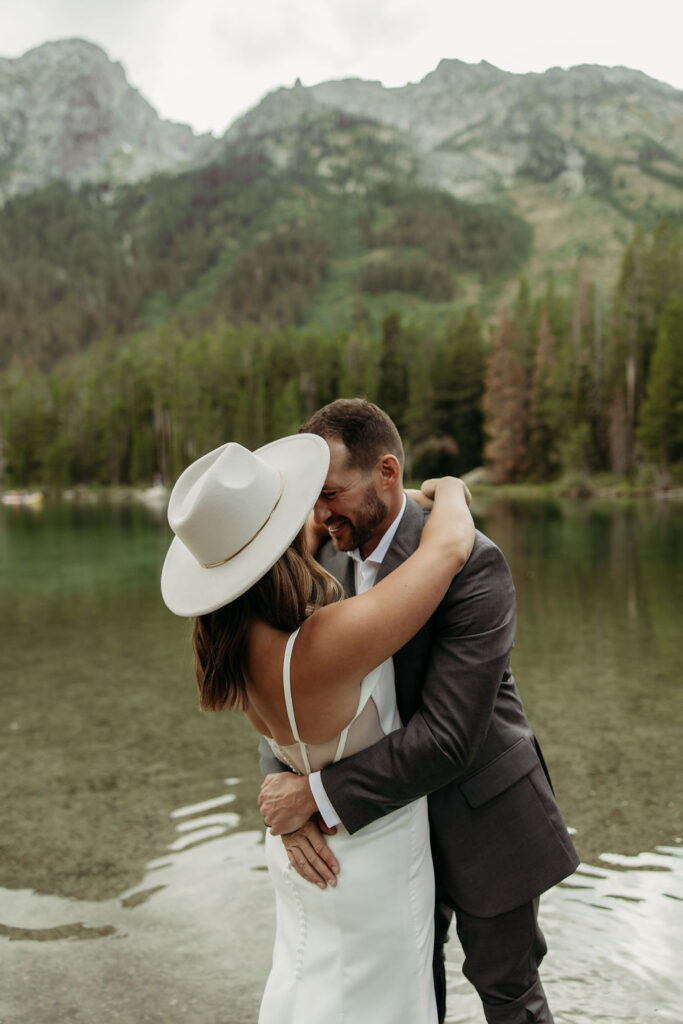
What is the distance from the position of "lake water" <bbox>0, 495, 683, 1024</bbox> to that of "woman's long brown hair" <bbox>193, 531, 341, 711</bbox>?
80.3 inches

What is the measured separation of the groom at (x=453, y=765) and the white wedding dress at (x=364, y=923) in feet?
0.21

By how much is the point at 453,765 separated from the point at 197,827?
3798 mm

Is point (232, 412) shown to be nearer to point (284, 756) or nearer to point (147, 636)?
point (147, 636)

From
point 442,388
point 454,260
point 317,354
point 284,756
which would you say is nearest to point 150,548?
point 284,756

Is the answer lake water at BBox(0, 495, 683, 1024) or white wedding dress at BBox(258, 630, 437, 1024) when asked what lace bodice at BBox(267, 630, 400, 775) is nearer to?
white wedding dress at BBox(258, 630, 437, 1024)

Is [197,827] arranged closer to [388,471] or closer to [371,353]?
[388,471]

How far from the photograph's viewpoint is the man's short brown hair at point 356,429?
2516 millimetres

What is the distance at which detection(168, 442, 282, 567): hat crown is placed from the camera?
2043 mm

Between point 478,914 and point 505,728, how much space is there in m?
0.54

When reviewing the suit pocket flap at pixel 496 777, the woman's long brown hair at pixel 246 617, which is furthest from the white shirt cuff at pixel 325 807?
the suit pocket flap at pixel 496 777

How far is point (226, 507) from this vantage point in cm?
205

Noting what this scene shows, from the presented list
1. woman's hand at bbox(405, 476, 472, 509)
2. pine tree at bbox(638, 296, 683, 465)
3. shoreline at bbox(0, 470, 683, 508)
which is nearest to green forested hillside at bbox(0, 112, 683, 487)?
pine tree at bbox(638, 296, 683, 465)

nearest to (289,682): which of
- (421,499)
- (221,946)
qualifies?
(421,499)

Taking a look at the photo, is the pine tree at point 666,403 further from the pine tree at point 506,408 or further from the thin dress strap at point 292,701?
the thin dress strap at point 292,701
